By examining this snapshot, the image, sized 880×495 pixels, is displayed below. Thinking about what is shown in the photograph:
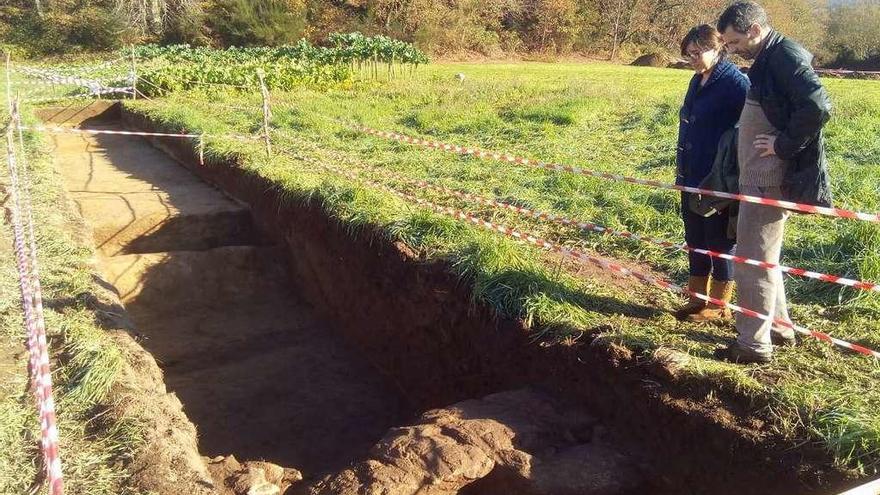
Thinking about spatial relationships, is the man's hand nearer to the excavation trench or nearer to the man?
the man

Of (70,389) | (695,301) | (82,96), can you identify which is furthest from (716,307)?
(82,96)

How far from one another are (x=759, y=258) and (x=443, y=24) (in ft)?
126

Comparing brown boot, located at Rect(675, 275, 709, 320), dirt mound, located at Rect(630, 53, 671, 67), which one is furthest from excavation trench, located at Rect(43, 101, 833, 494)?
dirt mound, located at Rect(630, 53, 671, 67)

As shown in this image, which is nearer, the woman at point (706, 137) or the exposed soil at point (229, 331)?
the woman at point (706, 137)

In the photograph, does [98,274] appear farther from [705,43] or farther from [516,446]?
[705,43]

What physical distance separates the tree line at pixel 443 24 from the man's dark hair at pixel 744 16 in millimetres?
34191

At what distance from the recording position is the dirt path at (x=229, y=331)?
18.0 feet

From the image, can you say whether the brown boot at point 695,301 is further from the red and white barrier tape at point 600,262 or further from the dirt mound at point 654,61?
the dirt mound at point 654,61

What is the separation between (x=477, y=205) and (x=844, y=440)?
443 cm

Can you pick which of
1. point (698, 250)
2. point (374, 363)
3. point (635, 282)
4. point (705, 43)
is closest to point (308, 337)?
point (374, 363)

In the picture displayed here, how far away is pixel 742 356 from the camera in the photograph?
3512 millimetres

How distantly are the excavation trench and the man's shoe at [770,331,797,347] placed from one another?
85 centimetres

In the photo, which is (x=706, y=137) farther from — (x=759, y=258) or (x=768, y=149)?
(x=759, y=258)

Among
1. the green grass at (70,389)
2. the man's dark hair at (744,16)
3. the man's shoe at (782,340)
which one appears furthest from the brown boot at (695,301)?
the green grass at (70,389)
